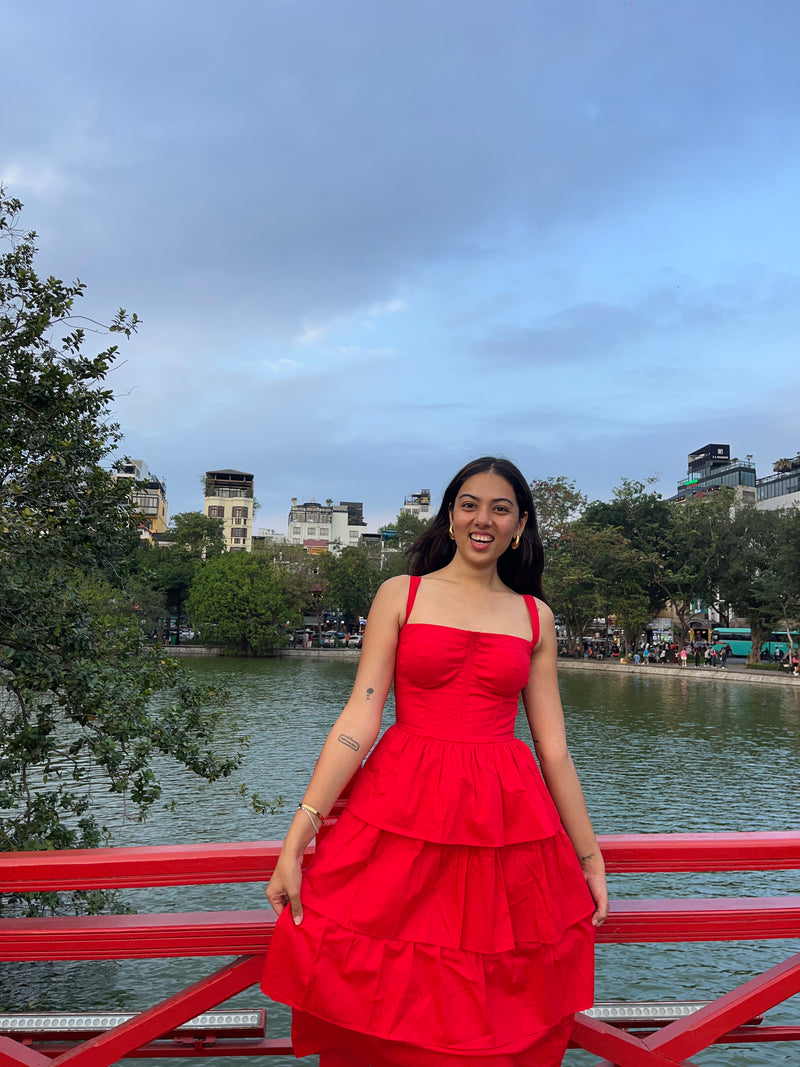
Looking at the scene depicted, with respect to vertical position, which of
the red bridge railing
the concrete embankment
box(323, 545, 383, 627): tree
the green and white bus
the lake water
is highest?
box(323, 545, 383, 627): tree

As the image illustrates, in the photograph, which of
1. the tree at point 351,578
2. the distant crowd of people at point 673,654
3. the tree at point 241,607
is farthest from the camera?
the tree at point 351,578

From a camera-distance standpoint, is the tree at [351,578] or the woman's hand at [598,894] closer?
the woman's hand at [598,894]

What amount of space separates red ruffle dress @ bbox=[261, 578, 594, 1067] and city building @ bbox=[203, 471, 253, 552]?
Result: 73990 millimetres

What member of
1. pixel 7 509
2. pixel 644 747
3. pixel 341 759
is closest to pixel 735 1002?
pixel 341 759

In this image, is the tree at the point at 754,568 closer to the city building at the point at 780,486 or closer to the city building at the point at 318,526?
the city building at the point at 780,486

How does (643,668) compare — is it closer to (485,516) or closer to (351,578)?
(351,578)

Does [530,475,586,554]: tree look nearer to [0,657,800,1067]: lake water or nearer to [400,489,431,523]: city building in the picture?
[0,657,800,1067]: lake water

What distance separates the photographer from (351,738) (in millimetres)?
1778

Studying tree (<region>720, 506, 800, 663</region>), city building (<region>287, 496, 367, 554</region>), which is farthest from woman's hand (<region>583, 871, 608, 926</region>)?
city building (<region>287, 496, 367, 554</region>)

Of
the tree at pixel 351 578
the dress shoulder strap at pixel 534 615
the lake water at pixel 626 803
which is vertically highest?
the tree at pixel 351 578

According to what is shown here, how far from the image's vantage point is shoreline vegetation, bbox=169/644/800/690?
96.6 feet

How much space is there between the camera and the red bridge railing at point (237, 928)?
5.96 feet

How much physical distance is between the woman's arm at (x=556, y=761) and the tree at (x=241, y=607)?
39499mm

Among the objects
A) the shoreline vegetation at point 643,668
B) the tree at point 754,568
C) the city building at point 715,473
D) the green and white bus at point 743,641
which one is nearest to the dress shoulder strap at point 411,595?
the shoreline vegetation at point 643,668
